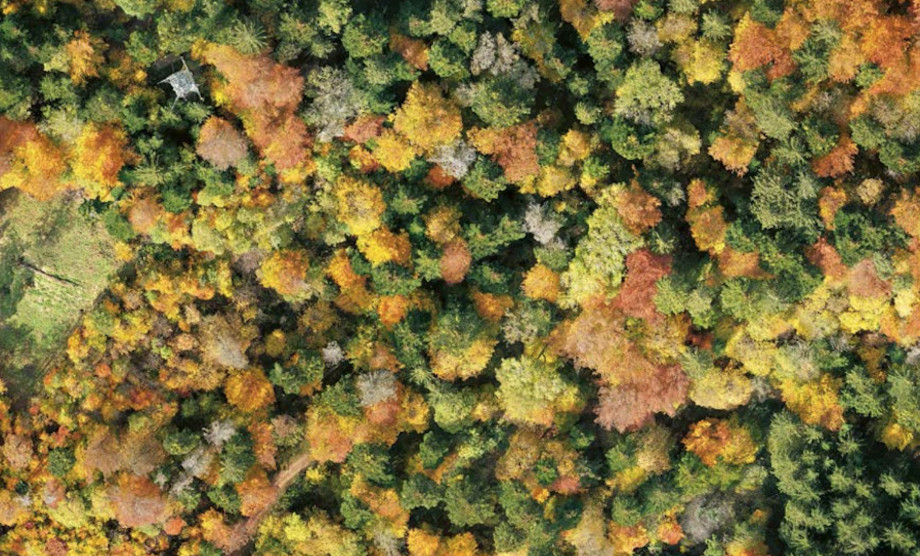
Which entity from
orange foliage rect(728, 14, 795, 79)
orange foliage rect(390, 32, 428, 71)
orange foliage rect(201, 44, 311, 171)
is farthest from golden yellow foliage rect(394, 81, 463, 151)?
orange foliage rect(728, 14, 795, 79)

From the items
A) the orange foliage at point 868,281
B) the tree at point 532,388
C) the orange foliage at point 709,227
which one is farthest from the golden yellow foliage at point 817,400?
the tree at point 532,388

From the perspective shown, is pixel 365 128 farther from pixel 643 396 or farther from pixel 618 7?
pixel 643 396

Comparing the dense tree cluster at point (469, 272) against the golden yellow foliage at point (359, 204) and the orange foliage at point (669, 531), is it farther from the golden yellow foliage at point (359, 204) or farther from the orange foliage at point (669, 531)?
the orange foliage at point (669, 531)

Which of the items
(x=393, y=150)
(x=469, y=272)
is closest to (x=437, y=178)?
(x=393, y=150)

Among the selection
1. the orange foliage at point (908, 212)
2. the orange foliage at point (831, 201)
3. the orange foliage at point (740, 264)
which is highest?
the orange foliage at point (908, 212)

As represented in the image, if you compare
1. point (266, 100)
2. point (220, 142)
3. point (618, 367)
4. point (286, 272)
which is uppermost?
point (266, 100)
